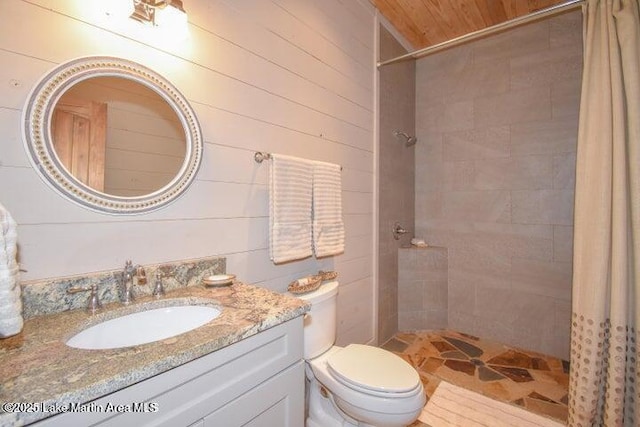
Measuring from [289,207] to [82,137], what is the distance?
2.86ft

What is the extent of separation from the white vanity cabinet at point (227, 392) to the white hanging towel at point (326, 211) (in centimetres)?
73

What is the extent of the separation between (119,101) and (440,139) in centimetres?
266

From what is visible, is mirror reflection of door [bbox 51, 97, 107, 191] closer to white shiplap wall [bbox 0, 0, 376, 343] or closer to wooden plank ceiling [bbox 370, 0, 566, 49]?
white shiplap wall [bbox 0, 0, 376, 343]

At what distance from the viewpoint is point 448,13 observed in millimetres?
2281

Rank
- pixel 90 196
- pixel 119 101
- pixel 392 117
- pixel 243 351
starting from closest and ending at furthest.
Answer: pixel 243 351 < pixel 90 196 < pixel 119 101 < pixel 392 117

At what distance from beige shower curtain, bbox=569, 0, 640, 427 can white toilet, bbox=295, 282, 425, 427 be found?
0.94 metres

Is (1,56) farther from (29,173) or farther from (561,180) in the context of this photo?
(561,180)

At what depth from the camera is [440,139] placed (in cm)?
285

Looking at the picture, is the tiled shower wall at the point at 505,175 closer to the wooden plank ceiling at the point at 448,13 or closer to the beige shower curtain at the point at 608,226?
the wooden plank ceiling at the point at 448,13

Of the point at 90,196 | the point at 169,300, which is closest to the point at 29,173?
the point at 90,196

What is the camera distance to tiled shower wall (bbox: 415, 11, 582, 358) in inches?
89.2

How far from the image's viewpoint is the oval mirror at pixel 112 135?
885mm

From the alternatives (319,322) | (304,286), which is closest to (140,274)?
(304,286)

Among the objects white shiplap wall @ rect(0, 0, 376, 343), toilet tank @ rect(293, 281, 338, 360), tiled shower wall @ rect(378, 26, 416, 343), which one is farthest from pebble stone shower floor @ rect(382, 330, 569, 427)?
toilet tank @ rect(293, 281, 338, 360)
